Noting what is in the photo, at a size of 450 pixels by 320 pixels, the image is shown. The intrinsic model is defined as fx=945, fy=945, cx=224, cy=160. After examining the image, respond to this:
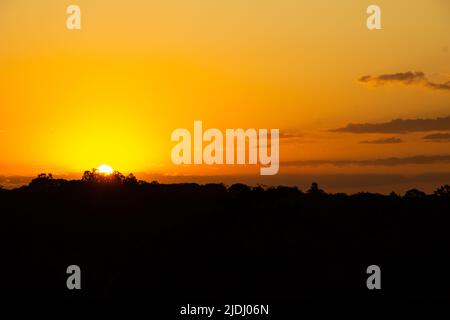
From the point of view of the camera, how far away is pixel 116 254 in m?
47.7

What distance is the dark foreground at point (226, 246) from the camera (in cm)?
4578

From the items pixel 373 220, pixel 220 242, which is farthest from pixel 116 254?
pixel 373 220

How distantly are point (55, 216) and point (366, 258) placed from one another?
57.1ft

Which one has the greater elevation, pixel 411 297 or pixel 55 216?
pixel 55 216

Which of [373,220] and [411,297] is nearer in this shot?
[411,297]

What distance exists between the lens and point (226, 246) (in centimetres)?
4841

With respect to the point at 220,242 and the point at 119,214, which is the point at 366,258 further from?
the point at 119,214

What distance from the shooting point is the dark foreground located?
45781 millimetres

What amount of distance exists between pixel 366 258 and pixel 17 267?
17519 millimetres
